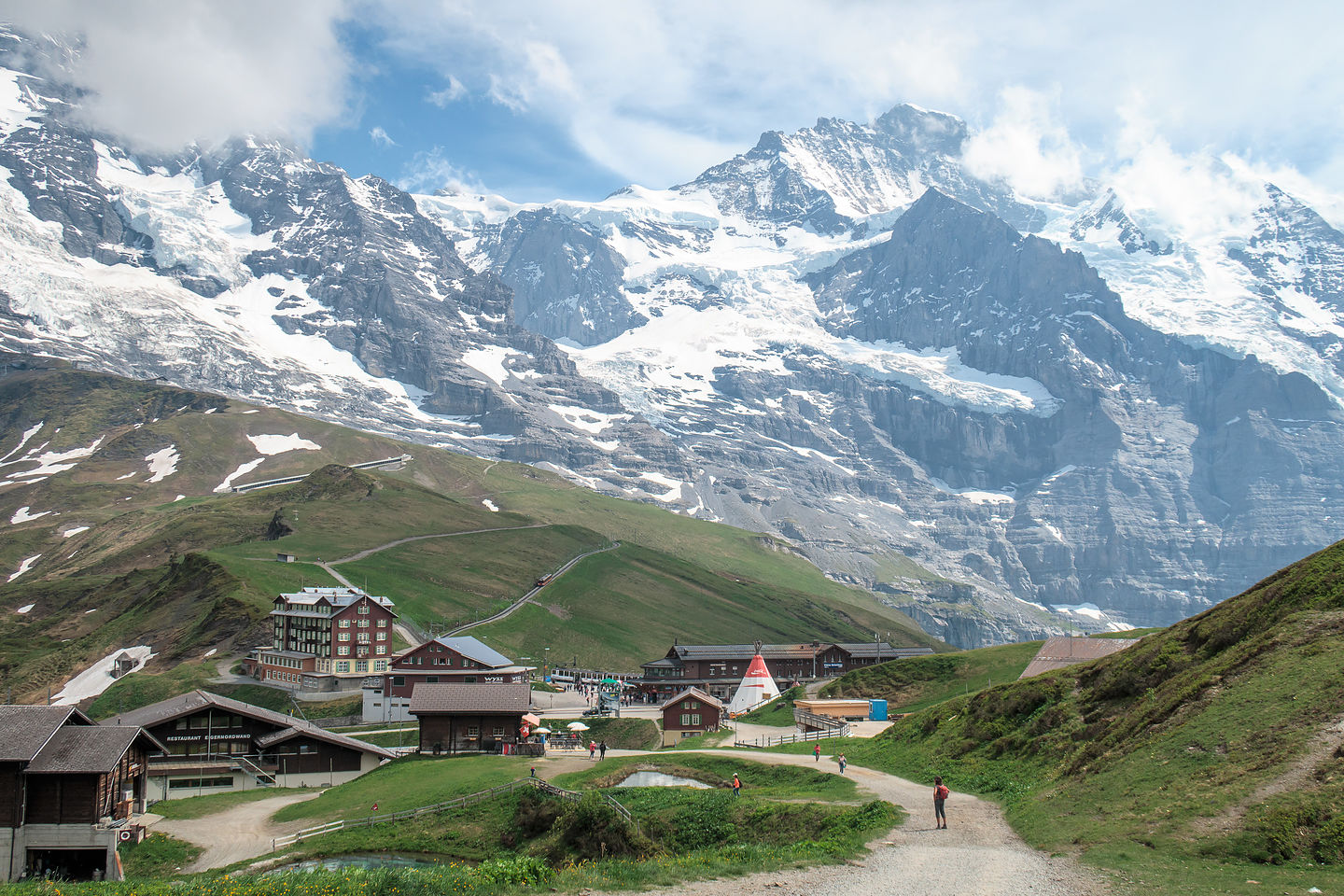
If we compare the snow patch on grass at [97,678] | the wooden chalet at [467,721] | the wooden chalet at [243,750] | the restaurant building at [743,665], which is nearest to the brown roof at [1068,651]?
the wooden chalet at [467,721]

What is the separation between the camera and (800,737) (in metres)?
74.0

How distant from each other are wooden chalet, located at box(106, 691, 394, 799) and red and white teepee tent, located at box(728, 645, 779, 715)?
45801mm

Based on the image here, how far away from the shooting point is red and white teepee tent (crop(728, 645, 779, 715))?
10744 cm

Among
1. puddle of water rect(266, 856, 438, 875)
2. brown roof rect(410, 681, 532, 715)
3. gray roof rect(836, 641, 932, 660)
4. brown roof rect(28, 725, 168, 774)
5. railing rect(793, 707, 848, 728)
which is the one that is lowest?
puddle of water rect(266, 856, 438, 875)

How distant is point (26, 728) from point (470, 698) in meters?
31.5

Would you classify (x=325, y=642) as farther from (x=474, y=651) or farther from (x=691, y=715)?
(x=691, y=715)

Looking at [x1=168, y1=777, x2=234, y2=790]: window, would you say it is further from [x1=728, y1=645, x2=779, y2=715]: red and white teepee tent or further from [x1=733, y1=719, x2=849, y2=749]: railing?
[x1=728, y1=645, x2=779, y2=715]: red and white teepee tent

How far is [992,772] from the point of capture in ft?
140

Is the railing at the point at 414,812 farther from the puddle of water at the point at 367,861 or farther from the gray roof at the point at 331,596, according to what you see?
the gray roof at the point at 331,596

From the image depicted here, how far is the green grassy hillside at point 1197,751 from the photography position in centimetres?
2564

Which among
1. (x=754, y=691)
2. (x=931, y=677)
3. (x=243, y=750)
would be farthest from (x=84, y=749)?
(x=754, y=691)

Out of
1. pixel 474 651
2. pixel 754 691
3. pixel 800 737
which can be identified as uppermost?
pixel 474 651

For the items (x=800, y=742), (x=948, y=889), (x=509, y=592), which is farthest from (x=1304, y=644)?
(x=509, y=592)

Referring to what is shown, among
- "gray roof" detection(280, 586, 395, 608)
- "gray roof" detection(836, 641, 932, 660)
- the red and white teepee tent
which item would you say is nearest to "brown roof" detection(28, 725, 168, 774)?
"gray roof" detection(280, 586, 395, 608)
